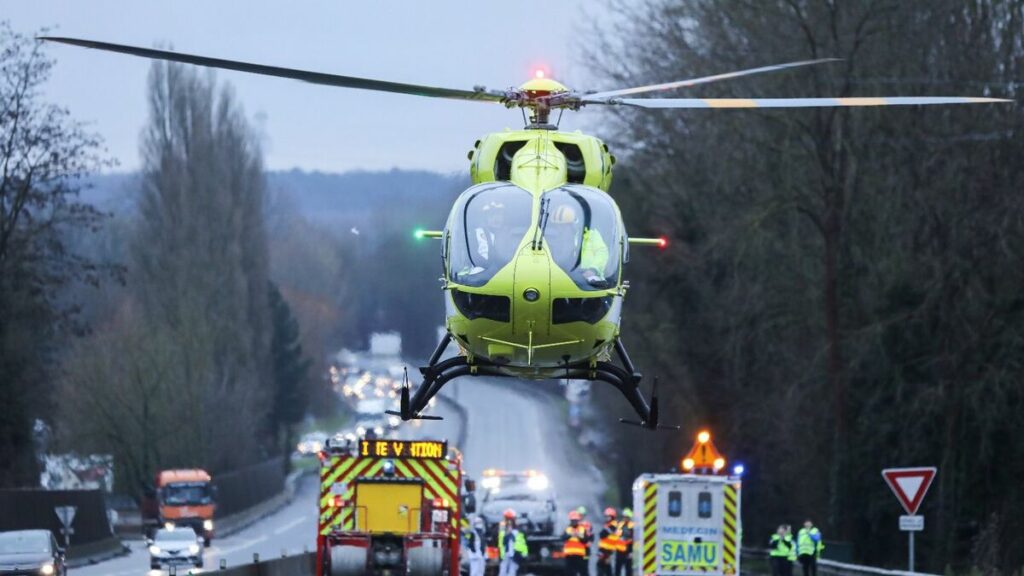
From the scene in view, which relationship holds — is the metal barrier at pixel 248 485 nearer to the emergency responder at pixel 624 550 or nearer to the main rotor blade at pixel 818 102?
the emergency responder at pixel 624 550

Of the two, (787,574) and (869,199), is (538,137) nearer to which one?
(787,574)

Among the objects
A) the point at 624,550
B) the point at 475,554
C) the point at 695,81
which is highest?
the point at 695,81

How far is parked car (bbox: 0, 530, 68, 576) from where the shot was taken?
32.4m

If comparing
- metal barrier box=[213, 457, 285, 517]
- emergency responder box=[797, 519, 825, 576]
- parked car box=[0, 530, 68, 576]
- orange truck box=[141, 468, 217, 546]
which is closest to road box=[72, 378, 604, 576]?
metal barrier box=[213, 457, 285, 517]

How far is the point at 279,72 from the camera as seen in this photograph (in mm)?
14367

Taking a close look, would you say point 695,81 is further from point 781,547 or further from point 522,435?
point 522,435

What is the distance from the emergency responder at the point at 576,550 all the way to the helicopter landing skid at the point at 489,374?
1826 centimetres

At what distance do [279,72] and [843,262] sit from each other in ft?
113

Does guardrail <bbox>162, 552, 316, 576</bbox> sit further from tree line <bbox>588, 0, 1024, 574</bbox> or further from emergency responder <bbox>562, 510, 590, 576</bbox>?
tree line <bbox>588, 0, 1024, 574</bbox>

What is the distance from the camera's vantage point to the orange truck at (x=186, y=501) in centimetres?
6700

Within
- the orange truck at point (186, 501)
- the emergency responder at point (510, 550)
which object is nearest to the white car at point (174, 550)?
the emergency responder at point (510, 550)

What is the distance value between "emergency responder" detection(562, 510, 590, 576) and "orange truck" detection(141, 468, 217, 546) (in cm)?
3223

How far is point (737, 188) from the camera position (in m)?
49.1

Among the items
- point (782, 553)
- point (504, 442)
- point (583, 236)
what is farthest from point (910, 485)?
point (504, 442)
